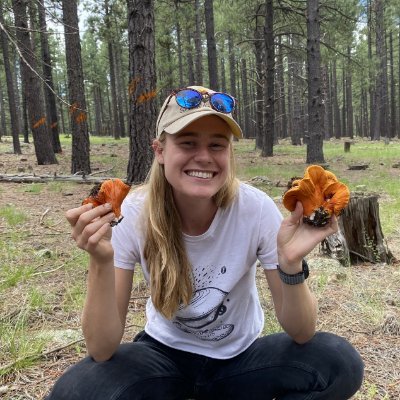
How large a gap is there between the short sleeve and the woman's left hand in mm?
194

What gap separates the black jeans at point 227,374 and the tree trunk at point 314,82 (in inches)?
441

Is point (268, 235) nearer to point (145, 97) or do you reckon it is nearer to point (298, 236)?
point (298, 236)

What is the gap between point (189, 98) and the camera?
1.93 meters

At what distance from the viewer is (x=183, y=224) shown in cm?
211

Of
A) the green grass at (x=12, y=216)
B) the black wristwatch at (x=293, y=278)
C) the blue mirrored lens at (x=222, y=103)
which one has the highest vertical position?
the blue mirrored lens at (x=222, y=103)

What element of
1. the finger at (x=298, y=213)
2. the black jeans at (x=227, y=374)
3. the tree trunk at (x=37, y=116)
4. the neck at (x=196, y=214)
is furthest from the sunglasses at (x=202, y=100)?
the tree trunk at (x=37, y=116)

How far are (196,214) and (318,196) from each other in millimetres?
649

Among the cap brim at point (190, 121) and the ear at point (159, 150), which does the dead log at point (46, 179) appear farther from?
the cap brim at point (190, 121)

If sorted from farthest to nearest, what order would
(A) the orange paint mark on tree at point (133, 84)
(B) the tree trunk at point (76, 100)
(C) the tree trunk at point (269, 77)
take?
(C) the tree trunk at point (269, 77) → (B) the tree trunk at point (76, 100) → (A) the orange paint mark on tree at point (133, 84)

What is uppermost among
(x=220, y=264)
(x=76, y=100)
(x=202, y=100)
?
(x=76, y=100)

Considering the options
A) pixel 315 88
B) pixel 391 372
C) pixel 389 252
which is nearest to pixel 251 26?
pixel 315 88

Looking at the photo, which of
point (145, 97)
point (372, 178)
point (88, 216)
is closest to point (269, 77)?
point (372, 178)

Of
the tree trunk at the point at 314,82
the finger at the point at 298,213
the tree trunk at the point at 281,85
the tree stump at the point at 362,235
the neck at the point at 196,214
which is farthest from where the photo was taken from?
the tree trunk at the point at 281,85

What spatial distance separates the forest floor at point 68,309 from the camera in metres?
2.43
